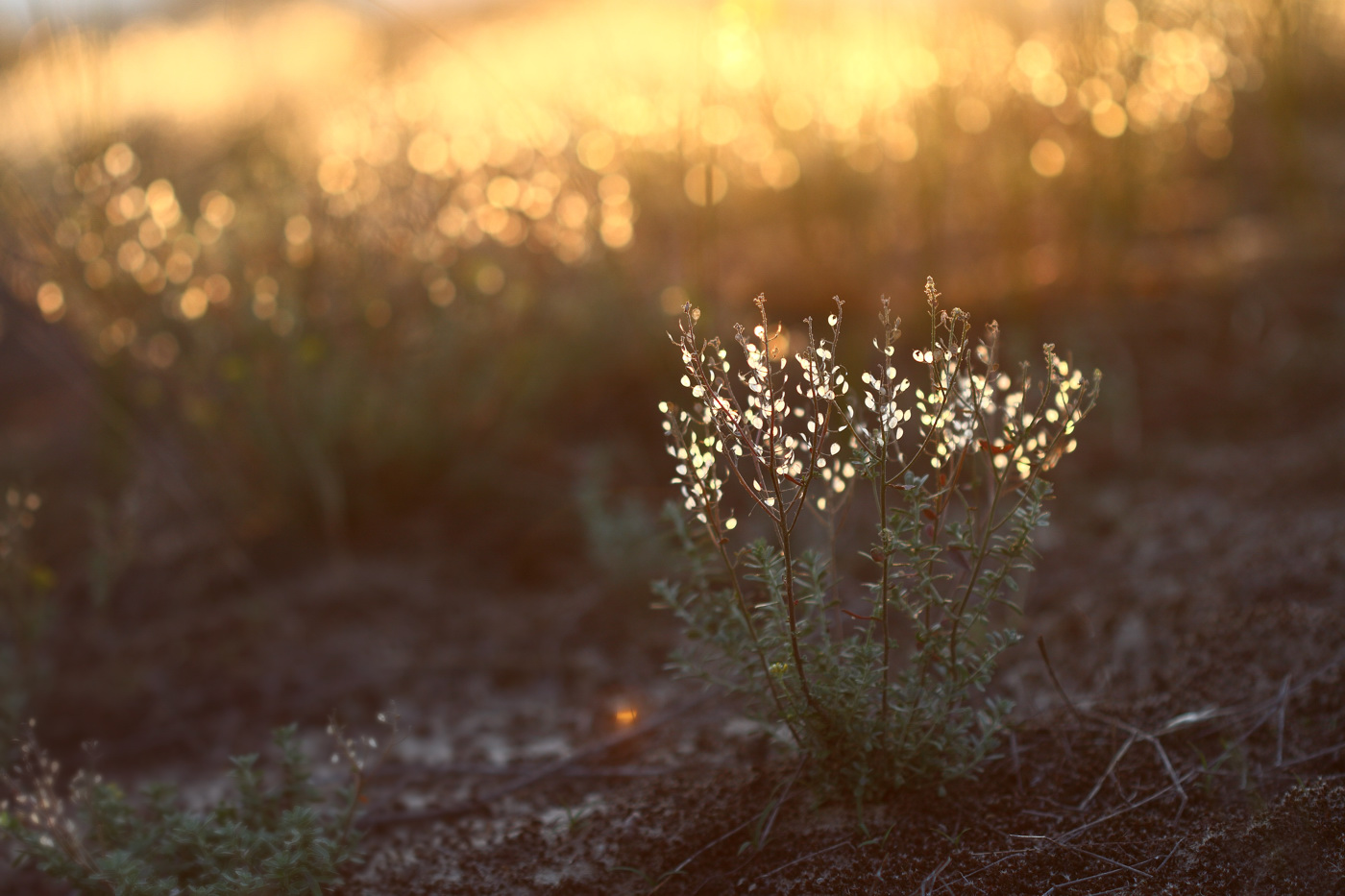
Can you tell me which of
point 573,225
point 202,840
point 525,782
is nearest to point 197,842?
point 202,840

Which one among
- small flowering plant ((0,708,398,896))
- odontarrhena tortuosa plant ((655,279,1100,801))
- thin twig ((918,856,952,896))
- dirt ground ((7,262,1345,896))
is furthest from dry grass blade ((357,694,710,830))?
thin twig ((918,856,952,896))

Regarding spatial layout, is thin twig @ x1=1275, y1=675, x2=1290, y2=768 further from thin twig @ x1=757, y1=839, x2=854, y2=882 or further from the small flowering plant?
the small flowering plant

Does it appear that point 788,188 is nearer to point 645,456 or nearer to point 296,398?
point 645,456

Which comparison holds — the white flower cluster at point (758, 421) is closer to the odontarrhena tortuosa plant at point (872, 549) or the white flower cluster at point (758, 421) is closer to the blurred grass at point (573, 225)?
the odontarrhena tortuosa plant at point (872, 549)

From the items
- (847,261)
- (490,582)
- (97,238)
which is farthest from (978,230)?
(97,238)

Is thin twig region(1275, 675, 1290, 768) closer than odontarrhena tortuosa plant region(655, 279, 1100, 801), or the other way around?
odontarrhena tortuosa plant region(655, 279, 1100, 801)

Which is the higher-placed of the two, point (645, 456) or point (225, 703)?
point (645, 456)

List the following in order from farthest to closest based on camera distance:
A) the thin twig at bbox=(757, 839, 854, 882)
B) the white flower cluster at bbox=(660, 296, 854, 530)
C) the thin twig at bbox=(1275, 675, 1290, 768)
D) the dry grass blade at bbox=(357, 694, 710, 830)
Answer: the dry grass blade at bbox=(357, 694, 710, 830) → the thin twig at bbox=(1275, 675, 1290, 768) → the thin twig at bbox=(757, 839, 854, 882) → the white flower cluster at bbox=(660, 296, 854, 530)
